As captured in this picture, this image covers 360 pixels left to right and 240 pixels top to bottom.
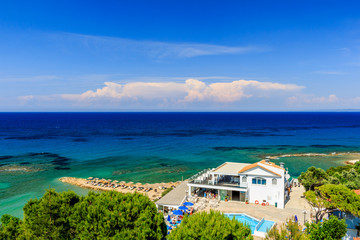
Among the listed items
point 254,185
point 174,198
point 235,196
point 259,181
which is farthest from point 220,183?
point 174,198

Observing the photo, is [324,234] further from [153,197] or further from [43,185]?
[43,185]

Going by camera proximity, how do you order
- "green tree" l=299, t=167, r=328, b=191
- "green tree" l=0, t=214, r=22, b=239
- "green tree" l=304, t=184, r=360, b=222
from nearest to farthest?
"green tree" l=0, t=214, r=22, b=239, "green tree" l=304, t=184, r=360, b=222, "green tree" l=299, t=167, r=328, b=191

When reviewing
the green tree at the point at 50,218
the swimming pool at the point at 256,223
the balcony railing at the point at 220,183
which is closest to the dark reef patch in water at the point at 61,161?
the balcony railing at the point at 220,183

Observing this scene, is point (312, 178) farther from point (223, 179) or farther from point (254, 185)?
point (223, 179)

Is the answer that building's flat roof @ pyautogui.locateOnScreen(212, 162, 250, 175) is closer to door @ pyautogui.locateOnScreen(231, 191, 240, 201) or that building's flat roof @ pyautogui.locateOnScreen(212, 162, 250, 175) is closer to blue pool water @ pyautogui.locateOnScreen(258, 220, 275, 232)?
door @ pyautogui.locateOnScreen(231, 191, 240, 201)

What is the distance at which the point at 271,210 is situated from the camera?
30.9m

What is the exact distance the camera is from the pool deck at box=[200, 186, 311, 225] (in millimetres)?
28750

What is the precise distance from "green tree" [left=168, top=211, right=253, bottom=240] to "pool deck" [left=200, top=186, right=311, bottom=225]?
1334 cm

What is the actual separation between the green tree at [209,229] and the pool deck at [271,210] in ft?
43.8

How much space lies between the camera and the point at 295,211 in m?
30.8

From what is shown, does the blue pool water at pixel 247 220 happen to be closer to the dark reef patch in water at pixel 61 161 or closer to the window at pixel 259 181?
→ the window at pixel 259 181

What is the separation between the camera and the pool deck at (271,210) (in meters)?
28.8

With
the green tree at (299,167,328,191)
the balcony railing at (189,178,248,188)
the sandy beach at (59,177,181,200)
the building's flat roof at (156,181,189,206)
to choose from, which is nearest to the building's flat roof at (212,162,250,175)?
the balcony railing at (189,178,248,188)

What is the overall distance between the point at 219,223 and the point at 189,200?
60.4ft
